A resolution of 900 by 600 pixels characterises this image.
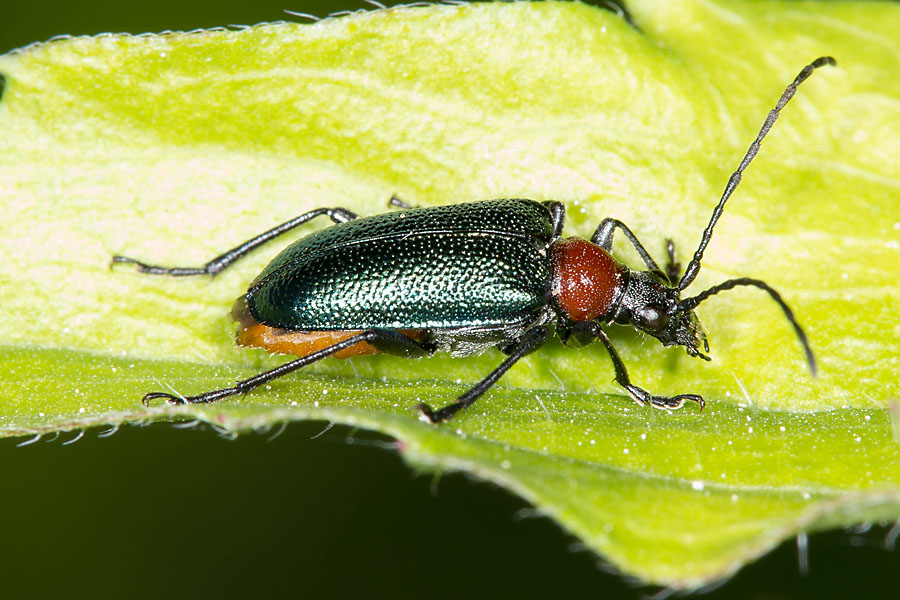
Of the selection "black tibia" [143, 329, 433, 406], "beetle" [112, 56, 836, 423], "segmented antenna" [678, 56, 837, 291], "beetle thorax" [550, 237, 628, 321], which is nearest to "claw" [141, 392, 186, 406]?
"black tibia" [143, 329, 433, 406]

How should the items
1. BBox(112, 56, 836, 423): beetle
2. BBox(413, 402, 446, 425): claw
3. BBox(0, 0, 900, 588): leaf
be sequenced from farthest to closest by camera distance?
BBox(112, 56, 836, 423): beetle
BBox(0, 0, 900, 588): leaf
BBox(413, 402, 446, 425): claw

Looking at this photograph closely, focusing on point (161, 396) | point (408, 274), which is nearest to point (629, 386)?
point (408, 274)

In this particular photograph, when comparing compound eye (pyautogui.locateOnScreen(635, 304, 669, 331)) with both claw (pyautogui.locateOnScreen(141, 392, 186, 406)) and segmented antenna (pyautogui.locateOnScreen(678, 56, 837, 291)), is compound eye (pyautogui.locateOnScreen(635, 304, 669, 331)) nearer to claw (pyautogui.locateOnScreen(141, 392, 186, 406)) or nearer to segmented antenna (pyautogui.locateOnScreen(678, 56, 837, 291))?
segmented antenna (pyautogui.locateOnScreen(678, 56, 837, 291))

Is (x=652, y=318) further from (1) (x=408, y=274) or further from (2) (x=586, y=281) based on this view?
(1) (x=408, y=274)

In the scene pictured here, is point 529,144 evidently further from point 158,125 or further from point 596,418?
point 158,125

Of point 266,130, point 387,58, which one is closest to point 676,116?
point 387,58
